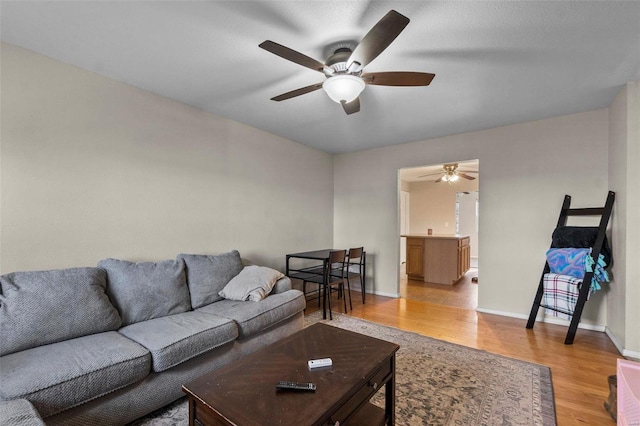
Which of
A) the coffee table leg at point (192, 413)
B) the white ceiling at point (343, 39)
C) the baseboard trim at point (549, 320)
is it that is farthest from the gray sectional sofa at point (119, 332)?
the baseboard trim at point (549, 320)

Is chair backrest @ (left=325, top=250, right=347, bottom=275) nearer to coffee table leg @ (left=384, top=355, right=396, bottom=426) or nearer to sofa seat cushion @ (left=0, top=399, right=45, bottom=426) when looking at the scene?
coffee table leg @ (left=384, top=355, right=396, bottom=426)

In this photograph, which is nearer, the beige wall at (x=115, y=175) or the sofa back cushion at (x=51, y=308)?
the sofa back cushion at (x=51, y=308)

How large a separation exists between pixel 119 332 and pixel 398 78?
8.57 ft

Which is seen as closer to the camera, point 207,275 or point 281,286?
point 207,275

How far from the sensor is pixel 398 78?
6.46 ft

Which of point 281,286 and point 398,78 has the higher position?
point 398,78

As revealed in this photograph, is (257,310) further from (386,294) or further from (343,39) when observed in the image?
(386,294)

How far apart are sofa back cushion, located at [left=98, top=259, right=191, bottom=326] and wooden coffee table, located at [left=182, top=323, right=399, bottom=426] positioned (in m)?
1.14

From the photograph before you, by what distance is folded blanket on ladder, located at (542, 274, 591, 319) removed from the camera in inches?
113

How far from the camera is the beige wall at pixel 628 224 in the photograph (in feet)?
8.09

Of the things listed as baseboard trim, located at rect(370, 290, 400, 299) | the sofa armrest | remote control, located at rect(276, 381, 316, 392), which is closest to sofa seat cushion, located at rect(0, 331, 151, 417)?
remote control, located at rect(276, 381, 316, 392)

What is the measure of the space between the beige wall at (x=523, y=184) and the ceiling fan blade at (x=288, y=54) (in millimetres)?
2908

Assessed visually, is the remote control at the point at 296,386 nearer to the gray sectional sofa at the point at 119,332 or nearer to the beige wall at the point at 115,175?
the gray sectional sofa at the point at 119,332

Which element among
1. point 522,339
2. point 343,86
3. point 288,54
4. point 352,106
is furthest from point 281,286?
point 522,339
